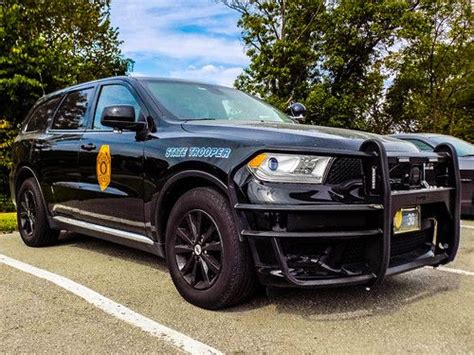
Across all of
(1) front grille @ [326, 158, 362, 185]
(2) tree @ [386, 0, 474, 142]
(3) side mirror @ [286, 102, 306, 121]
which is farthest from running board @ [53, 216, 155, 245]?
(2) tree @ [386, 0, 474, 142]

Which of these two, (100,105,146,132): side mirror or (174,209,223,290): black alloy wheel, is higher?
(100,105,146,132): side mirror

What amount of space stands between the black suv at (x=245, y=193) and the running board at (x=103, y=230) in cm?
2

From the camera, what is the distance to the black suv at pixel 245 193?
297cm

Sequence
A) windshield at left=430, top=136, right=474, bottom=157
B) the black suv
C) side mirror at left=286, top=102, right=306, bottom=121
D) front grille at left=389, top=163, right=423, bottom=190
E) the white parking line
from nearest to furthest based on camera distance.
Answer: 1. the white parking line
2. the black suv
3. front grille at left=389, top=163, right=423, bottom=190
4. side mirror at left=286, top=102, right=306, bottom=121
5. windshield at left=430, top=136, right=474, bottom=157

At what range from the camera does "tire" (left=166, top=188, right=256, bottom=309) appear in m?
3.15

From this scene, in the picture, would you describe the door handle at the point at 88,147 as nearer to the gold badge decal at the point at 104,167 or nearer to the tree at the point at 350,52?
the gold badge decal at the point at 104,167

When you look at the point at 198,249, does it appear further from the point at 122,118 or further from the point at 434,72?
the point at 434,72

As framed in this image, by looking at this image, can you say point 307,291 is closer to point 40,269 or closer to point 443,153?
point 443,153

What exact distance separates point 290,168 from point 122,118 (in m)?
1.53

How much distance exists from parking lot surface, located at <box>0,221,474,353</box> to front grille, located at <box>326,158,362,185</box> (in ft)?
3.01

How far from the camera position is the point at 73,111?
16.9ft

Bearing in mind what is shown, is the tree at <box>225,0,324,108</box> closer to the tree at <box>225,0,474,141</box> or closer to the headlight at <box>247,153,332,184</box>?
the tree at <box>225,0,474,141</box>

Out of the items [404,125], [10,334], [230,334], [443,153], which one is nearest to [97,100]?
[10,334]

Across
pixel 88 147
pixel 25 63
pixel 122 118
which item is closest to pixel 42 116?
pixel 88 147
